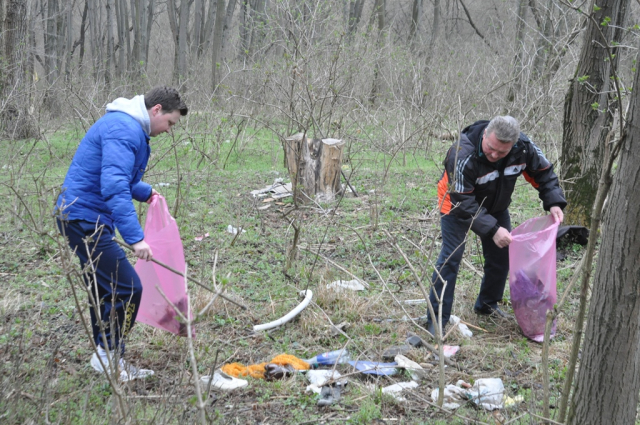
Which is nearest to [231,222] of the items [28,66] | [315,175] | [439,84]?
[315,175]

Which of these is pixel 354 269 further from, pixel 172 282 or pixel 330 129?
pixel 330 129

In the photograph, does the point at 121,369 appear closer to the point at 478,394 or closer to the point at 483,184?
the point at 478,394

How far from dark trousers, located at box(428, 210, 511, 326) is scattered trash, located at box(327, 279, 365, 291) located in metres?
0.69

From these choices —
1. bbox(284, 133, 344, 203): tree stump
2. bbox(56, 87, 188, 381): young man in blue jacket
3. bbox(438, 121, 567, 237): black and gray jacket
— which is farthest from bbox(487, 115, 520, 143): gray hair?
bbox(284, 133, 344, 203): tree stump

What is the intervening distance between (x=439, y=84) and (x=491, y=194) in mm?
8692

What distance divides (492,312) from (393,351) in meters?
1.12

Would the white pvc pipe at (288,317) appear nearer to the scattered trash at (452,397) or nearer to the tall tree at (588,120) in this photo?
the scattered trash at (452,397)

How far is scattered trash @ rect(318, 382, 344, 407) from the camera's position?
3248 millimetres

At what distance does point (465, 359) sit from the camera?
3.86m

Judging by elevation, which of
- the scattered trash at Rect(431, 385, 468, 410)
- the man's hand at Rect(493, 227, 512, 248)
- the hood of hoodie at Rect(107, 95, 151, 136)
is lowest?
the scattered trash at Rect(431, 385, 468, 410)

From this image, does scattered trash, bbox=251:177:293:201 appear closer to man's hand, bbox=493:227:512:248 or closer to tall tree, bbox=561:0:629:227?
tall tree, bbox=561:0:629:227

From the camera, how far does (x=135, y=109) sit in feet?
10.6

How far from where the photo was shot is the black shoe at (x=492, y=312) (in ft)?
14.7

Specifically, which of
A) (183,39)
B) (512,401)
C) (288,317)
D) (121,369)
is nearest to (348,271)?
(288,317)
